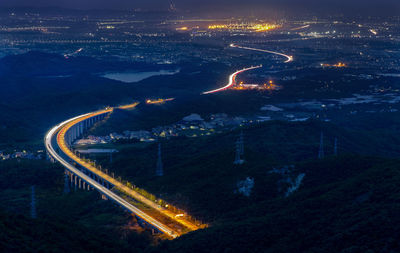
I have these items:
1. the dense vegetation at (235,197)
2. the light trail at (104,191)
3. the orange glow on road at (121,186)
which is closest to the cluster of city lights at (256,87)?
the dense vegetation at (235,197)

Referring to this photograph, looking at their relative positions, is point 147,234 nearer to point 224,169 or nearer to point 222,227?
point 222,227

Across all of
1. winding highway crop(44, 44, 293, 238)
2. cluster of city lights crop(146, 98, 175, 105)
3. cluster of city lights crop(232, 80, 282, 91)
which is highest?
winding highway crop(44, 44, 293, 238)

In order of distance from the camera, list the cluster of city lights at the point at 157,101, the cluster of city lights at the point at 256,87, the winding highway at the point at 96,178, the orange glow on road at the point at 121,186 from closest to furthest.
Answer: the winding highway at the point at 96,178 < the orange glow on road at the point at 121,186 < the cluster of city lights at the point at 157,101 < the cluster of city lights at the point at 256,87

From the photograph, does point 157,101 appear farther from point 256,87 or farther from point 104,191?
point 104,191

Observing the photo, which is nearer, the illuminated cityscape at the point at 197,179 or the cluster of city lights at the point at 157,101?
the illuminated cityscape at the point at 197,179

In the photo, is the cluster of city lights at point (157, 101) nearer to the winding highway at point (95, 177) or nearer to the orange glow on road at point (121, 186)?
the winding highway at point (95, 177)

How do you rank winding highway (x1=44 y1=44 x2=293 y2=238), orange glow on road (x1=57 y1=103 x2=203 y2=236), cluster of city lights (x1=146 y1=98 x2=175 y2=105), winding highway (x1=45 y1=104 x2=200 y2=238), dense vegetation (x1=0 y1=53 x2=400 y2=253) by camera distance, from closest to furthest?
dense vegetation (x1=0 y1=53 x2=400 y2=253)
winding highway (x1=44 y1=44 x2=293 y2=238)
winding highway (x1=45 y1=104 x2=200 y2=238)
orange glow on road (x1=57 y1=103 x2=203 y2=236)
cluster of city lights (x1=146 y1=98 x2=175 y2=105)

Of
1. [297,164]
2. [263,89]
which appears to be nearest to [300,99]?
[263,89]

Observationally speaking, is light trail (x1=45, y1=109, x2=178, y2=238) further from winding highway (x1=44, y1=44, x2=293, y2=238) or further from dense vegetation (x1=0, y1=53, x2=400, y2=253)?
dense vegetation (x1=0, y1=53, x2=400, y2=253)

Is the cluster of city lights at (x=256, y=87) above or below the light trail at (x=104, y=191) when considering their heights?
below

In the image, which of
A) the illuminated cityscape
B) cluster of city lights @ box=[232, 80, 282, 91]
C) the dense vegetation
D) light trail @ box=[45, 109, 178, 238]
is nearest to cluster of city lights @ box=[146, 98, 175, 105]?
the illuminated cityscape

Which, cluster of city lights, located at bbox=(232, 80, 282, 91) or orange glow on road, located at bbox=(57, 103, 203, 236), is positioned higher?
orange glow on road, located at bbox=(57, 103, 203, 236)
